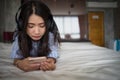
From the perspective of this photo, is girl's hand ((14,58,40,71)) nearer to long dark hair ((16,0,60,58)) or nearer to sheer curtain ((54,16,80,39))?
long dark hair ((16,0,60,58))

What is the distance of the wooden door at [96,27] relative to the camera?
6.10 meters

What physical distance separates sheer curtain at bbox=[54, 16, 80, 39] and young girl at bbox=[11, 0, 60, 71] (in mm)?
3662

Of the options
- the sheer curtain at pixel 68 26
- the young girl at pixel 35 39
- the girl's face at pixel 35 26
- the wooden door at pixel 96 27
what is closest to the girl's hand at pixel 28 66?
the young girl at pixel 35 39

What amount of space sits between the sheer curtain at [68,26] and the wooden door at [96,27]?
74 cm

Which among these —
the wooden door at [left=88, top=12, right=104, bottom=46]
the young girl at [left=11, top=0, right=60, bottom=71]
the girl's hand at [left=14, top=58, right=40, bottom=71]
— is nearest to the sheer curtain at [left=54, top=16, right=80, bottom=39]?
the wooden door at [left=88, top=12, right=104, bottom=46]

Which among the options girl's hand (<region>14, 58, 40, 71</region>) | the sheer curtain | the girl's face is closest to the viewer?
girl's hand (<region>14, 58, 40, 71</region>)

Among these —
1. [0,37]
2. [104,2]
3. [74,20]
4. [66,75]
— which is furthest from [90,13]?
[66,75]

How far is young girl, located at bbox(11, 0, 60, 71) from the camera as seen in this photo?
131cm

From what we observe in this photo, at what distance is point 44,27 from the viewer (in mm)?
1402

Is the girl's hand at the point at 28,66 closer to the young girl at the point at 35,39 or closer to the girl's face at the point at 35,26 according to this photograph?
the young girl at the point at 35,39

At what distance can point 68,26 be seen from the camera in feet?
18.0

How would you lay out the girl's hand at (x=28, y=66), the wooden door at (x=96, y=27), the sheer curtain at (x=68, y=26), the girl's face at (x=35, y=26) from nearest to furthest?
the girl's hand at (x=28, y=66) → the girl's face at (x=35, y=26) → the sheer curtain at (x=68, y=26) → the wooden door at (x=96, y=27)

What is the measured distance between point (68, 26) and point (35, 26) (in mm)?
4147

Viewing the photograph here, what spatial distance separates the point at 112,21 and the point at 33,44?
5.12 metres
